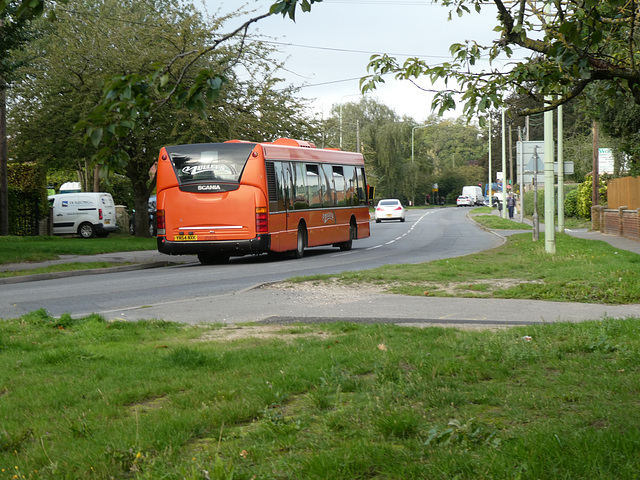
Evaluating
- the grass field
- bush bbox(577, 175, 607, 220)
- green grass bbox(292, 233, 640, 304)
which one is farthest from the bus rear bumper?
bush bbox(577, 175, 607, 220)

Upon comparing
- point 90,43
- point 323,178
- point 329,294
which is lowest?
point 329,294

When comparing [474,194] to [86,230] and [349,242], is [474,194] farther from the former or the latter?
[349,242]

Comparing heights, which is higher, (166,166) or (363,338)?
(166,166)

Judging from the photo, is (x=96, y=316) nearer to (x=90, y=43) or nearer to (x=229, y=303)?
(x=229, y=303)

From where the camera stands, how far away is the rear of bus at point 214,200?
72.5 feet

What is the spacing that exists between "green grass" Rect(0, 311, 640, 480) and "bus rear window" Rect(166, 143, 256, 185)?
46.7 feet

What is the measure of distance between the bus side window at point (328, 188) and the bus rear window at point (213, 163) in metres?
4.79

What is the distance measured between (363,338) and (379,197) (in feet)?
288

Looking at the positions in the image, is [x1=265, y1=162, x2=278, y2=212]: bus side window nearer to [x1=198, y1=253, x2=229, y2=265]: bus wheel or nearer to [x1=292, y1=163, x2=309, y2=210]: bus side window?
[x1=292, y1=163, x2=309, y2=210]: bus side window

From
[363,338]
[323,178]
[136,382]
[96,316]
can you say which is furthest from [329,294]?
[323,178]

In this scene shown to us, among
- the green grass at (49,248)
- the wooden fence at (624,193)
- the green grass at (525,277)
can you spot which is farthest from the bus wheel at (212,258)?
the wooden fence at (624,193)

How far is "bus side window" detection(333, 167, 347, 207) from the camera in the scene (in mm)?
27891

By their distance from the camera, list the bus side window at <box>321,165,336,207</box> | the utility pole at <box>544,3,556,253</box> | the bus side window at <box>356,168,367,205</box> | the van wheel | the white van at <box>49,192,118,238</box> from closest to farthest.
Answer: the utility pole at <box>544,3,556,253</box>
the bus side window at <box>321,165,336,207</box>
the bus side window at <box>356,168,367,205</box>
the white van at <box>49,192,118,238</box>
the van wheel

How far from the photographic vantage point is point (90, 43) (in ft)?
106
